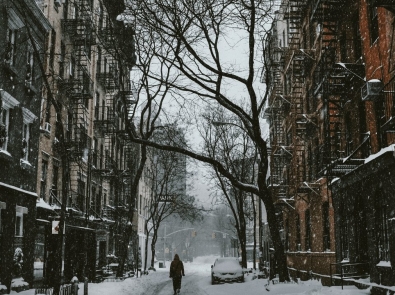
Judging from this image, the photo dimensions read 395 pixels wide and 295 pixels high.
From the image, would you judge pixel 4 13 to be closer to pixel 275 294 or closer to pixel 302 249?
pixel 275 294

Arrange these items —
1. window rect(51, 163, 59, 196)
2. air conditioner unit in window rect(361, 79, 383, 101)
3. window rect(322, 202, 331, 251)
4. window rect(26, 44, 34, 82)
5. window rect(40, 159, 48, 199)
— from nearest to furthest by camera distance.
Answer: air conditioner unit in window rect(361, 79, 383, 101), window rect(26, 44, 34, 82), window rect(40, 159, 48, 199), window rect(322, 202, 331, 251), window rect(51, 163, 59, 196)

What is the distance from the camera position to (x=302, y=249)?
30.8 m

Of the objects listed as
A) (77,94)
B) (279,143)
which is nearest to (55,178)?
(77,94)

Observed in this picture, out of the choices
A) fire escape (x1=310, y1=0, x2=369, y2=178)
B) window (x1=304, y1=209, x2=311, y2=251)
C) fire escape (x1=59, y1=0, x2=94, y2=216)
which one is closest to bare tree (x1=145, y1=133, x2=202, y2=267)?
fire escape (x1=59, y1=0, x2=94, y2=216)

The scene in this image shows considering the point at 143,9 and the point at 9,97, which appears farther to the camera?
the point at 9,97

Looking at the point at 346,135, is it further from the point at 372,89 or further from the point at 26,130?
the point at 26,130

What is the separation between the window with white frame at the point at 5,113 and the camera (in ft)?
58.0

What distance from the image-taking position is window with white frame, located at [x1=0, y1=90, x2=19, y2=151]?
17.7m

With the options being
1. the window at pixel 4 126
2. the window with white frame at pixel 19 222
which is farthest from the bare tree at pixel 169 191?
the window at pixel 4 126

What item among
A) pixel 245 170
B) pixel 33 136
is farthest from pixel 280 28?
pixel 33 136

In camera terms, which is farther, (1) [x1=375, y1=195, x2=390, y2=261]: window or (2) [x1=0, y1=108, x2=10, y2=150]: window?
(2) [x1=0, y1=108, x2=10, y2=150]: window

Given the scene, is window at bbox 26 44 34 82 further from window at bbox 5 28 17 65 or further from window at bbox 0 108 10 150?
window at bbox 0 108 10 150

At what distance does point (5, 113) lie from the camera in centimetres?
1875

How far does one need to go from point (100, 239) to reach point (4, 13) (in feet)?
68.7
